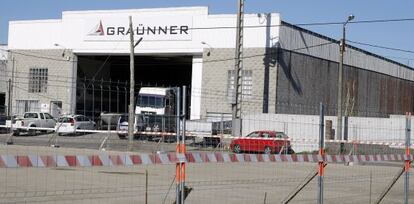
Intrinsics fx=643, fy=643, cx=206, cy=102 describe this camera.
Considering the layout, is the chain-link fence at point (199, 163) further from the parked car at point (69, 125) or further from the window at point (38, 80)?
the window at point (38, 80)

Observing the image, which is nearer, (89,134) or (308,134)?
(89,134)

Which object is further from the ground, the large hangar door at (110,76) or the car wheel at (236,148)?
the large hangar door at (110,76)

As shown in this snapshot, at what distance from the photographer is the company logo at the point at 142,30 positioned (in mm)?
53594

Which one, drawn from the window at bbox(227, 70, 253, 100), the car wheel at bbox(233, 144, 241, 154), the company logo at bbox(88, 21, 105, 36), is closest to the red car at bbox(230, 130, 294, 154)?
the car wheel at bbox(233, 144, 241, 154)

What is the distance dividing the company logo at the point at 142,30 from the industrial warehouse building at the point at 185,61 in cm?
8

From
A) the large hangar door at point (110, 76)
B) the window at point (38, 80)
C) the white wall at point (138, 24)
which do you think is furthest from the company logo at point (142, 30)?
the window at point (38, 80)

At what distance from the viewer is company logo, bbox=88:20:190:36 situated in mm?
53594

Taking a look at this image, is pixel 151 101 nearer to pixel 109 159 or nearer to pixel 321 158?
pixel 321 158

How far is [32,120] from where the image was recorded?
138 ft

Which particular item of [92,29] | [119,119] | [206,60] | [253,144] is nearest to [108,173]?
[253,144]

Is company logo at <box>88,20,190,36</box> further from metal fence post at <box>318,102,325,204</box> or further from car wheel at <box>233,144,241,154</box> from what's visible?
metal fence post at <box>318,102,325,204</box>

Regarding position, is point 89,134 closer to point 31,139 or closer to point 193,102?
point 31,139

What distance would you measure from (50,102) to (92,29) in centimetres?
749

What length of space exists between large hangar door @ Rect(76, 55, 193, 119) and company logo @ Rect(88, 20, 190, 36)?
12.3 ft
